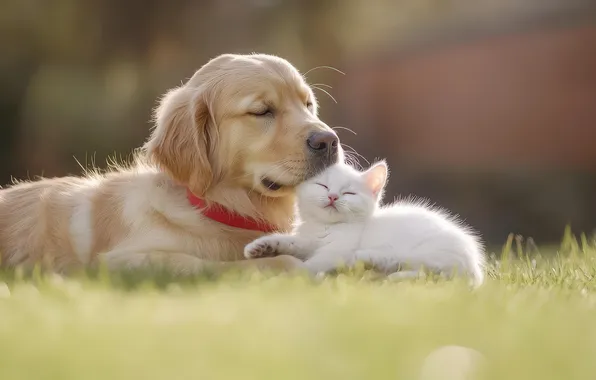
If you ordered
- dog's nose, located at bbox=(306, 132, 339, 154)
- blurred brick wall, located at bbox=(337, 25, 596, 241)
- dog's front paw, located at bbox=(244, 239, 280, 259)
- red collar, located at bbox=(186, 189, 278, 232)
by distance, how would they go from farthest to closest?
blurred brick wall, located at bbox=(337, 25, 596, 241) < red collar, located at bbox=(186, 189, 278, 232) < dog's nose, located at bbox=(306, 132, 339, 154) < dog's front paw, located at bbox=(244, 239, 280, 259)

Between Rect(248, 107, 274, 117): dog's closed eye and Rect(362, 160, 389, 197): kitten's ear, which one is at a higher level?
Rect(248, 107, 274, 117): dog's closed eye

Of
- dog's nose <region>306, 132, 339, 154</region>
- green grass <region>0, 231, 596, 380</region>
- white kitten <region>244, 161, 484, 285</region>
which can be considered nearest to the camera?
green grass <region>0, 231, 596, 380</region>

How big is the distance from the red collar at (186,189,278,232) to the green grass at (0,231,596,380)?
121 cm

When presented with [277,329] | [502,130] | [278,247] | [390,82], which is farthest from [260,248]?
[390,82]

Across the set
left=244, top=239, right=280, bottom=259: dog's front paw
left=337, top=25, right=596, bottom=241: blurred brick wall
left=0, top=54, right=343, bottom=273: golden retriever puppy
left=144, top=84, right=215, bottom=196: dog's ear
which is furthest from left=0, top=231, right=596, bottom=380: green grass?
left=337, top=25, right=596, bottom=241: blurred brick wall

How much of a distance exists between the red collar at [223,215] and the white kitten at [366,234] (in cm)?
34

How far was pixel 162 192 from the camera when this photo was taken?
452cm

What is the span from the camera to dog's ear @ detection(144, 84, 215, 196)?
14.4 ft

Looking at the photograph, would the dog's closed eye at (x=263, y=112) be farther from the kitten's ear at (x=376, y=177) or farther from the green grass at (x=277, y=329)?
the green grass at (x=277, y=329)

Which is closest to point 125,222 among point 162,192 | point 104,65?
point 162,192

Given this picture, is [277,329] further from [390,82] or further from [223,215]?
[390,82]

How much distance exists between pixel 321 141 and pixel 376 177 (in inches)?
15.2

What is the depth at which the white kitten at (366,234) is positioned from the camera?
149 inches

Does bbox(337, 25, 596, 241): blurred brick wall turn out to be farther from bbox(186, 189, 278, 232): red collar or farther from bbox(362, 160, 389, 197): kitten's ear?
bbox(186, 189, 278, 232): red collar
